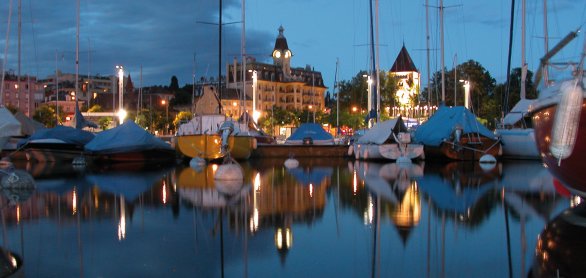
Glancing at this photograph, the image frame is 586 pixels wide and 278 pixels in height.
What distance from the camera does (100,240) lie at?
10445 millimetres

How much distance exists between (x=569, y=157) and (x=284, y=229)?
5.28 meters

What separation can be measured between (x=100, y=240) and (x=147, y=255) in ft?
5.45

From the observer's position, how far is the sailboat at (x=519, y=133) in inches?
1423

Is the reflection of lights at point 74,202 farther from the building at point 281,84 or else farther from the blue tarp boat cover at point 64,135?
the building at point 281,84

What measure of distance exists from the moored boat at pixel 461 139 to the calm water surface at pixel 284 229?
570 inches

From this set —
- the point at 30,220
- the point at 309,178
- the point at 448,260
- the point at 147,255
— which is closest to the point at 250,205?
the point at 30,220

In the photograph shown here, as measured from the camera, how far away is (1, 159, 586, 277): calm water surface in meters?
8.40

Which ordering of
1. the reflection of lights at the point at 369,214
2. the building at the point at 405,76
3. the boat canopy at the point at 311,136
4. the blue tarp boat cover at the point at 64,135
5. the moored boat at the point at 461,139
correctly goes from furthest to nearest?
the building at the point at 405,76
the boat canopy at the point at 311,136
the blue tarp boat cover at the point at 64,135
the moored boat at the point at 461,139
the reflection of lights at the point at 369,214

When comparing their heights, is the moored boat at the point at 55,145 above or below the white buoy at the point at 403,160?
above

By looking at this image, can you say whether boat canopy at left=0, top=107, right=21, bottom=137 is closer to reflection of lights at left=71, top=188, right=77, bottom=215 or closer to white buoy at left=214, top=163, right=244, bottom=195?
reflection of lights at left=71, top=188, right=77, bottom=215

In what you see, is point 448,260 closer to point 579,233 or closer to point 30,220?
point 579,233

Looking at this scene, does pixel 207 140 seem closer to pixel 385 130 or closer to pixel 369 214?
pixel 385 130

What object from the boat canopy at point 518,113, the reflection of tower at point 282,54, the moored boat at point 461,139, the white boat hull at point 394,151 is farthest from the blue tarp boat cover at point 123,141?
the reflection of tower at point 282,54

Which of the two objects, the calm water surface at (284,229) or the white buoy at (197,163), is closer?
the calm water surface at (284,229)
